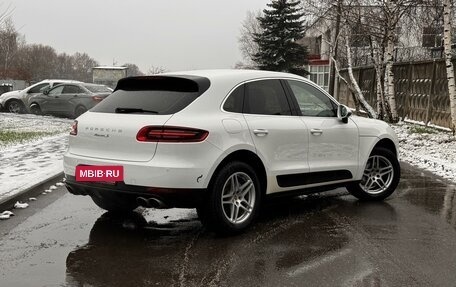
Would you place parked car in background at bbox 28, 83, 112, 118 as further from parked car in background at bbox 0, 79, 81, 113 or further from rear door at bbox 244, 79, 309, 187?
rear door at bbox 244, 79, 309, 187

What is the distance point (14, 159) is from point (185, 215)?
16.7ft

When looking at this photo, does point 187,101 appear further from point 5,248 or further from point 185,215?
point 5,248

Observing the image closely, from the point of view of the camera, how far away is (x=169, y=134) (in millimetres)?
4773

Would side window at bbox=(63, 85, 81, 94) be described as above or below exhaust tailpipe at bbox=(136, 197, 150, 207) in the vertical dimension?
above

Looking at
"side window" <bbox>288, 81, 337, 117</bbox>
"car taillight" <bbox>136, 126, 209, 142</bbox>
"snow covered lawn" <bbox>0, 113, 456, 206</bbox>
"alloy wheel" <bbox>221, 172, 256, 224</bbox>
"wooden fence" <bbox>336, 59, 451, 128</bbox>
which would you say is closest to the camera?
"car taillight" <bbox>136, 126, 209, 142</bbox>

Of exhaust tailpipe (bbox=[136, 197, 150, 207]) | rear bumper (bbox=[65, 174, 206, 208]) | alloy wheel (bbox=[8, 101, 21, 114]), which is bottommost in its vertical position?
alloy wheel (bbox=[8, 101, 21, 114])

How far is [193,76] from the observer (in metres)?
5.43

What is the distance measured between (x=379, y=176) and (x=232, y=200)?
2816 mm

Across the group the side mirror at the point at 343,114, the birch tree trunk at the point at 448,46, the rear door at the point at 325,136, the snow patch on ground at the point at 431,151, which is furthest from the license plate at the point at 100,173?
the birch tree trunk at the point at 448,46

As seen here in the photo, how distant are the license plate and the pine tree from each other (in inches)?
1672

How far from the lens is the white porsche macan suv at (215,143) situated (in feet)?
15.8

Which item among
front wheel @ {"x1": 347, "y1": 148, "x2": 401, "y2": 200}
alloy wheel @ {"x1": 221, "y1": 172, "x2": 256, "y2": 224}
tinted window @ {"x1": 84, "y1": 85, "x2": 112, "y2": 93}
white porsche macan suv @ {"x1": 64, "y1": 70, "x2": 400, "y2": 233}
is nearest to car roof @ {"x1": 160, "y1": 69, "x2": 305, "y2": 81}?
white porsche macan suv @ {"x1": 64, "y1": 70, "x2": 400, "y2": 233}

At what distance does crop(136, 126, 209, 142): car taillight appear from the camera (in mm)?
Result: 4773

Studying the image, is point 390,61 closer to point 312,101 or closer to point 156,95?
point 312,101
